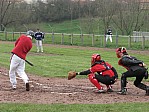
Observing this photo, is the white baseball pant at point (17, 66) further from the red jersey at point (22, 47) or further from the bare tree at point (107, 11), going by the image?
the bare tree at point (107, 11)

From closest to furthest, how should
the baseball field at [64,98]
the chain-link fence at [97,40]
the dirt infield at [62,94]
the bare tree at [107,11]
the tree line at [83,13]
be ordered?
the baseball field at [64,98], the dirt infield at [62,94], the chain-link fence at [97,40], the tree line at [83,13], the bare tree at [107,11]

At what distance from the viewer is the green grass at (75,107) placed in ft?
25.7

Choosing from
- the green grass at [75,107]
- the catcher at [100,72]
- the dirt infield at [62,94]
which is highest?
the catcher at [100,72]

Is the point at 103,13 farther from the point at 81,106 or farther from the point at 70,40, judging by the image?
the point at 81,106

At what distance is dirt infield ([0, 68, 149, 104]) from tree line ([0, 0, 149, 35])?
32.5 metres

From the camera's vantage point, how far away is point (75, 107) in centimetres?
814

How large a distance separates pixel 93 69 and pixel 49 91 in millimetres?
1427

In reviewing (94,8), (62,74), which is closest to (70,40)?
(94,8)

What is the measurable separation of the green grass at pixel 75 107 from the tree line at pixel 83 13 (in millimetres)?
35918

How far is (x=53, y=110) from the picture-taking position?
7.79 m

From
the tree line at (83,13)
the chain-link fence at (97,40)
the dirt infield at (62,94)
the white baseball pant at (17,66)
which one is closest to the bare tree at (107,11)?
the tree line at (83,13)

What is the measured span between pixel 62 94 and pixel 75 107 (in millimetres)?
2023

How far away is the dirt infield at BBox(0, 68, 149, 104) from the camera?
30.2 ft

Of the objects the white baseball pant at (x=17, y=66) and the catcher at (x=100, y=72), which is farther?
the white baseball pant at (x=17, y=66)
